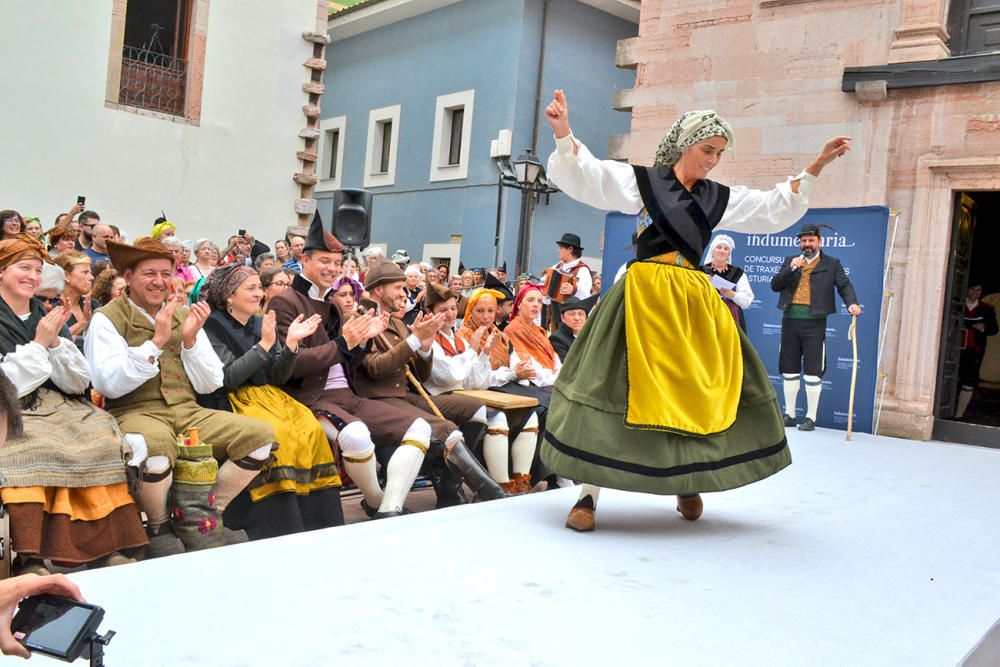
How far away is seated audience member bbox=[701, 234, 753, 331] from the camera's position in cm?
824

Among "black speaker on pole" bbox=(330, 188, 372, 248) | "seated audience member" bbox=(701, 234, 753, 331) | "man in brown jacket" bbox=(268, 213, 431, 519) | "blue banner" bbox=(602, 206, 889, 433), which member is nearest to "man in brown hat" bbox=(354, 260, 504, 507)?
"man in brown jacket" bbox=(268, 213, 431, 519)

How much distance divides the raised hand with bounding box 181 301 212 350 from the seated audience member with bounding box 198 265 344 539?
0.99 ft

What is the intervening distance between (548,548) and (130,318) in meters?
1.99

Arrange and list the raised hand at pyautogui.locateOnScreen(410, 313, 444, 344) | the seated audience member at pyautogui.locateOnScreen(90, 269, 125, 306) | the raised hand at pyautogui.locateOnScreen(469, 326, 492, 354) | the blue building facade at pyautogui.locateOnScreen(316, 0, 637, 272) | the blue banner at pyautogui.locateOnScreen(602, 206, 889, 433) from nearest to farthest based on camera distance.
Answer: the seated audience member at pyautogui.locateOnScreen(90, 269, 125, 306) → the raised hand at pyautogui.locateOnScreen(410, 313, 444, 344) → the raised hand at pyautogui.locateOnScreen(469, 326, 492, 354) → the blue banner at pyautogui.locateOnScreen(602, 206, 889, 433) → the blue building facade at pyautogui.locateOnScreen(316, 0, 637, 272)

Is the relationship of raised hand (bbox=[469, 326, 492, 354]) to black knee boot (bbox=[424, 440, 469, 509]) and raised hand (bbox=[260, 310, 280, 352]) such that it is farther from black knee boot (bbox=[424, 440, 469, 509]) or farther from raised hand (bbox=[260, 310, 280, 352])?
raised hand (bbox=[260, 310, 280, 352])

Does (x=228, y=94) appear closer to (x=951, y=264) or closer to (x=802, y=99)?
(x=802, y=99)

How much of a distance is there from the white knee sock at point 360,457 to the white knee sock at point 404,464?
0.07 meters

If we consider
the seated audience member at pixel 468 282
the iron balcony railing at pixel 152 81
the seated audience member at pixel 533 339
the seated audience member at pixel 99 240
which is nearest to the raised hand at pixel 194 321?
the seated audience member at pixel 533 339

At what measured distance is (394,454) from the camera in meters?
4.62

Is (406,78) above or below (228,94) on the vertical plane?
above

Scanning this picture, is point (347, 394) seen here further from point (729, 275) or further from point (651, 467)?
point (729, 275)

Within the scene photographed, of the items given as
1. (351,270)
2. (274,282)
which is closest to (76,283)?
(274,282)

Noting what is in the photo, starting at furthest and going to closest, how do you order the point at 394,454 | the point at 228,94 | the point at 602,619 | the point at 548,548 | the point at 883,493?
the point at 228,94, the point at 883,493, the point at 394,454, the point at 548,548, the point at 602,619

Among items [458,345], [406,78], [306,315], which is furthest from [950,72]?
[406,78]
